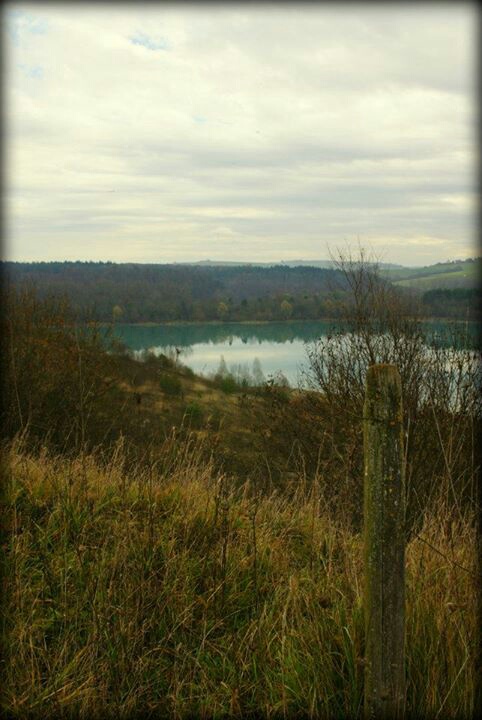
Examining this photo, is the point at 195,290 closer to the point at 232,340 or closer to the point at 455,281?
the point at 232,340

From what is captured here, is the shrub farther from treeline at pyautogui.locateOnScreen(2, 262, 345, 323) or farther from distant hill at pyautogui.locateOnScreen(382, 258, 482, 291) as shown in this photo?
treeline at pyautogui.locateOnScreen(2, 262, 345, 323)

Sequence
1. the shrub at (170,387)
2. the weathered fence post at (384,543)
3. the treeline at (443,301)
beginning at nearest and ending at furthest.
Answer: the weathered fence post at (384,543), the treeline at (443,301), the shrub at (170,387)

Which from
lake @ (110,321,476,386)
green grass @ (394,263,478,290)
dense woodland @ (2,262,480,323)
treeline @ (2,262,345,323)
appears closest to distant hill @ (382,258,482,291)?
green grass @ (394,263,478,290)

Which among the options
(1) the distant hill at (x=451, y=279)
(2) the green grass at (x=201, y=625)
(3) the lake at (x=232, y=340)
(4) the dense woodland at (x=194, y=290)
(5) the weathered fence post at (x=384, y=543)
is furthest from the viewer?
(4) the dense woodland at (x=194, y=290)

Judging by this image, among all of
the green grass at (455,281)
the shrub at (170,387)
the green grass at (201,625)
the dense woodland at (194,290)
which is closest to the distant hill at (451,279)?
the green grass at (455,281)

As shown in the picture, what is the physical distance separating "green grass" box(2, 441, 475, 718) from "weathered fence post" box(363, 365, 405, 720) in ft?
0.71

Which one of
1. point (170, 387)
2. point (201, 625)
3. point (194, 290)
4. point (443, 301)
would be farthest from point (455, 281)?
point (194, 290)

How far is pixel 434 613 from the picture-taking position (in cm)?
234

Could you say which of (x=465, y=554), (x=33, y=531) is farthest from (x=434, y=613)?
(x=33, y=531)

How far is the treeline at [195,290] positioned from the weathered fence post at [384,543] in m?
52.4

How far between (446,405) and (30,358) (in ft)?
26.2

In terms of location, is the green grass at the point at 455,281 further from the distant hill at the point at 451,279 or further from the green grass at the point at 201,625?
the green grass at the point at 201,625

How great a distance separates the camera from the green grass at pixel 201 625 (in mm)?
2201

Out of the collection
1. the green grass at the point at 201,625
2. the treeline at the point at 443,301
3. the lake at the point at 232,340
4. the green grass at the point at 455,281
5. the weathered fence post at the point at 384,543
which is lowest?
the lake at the point at 232,340
